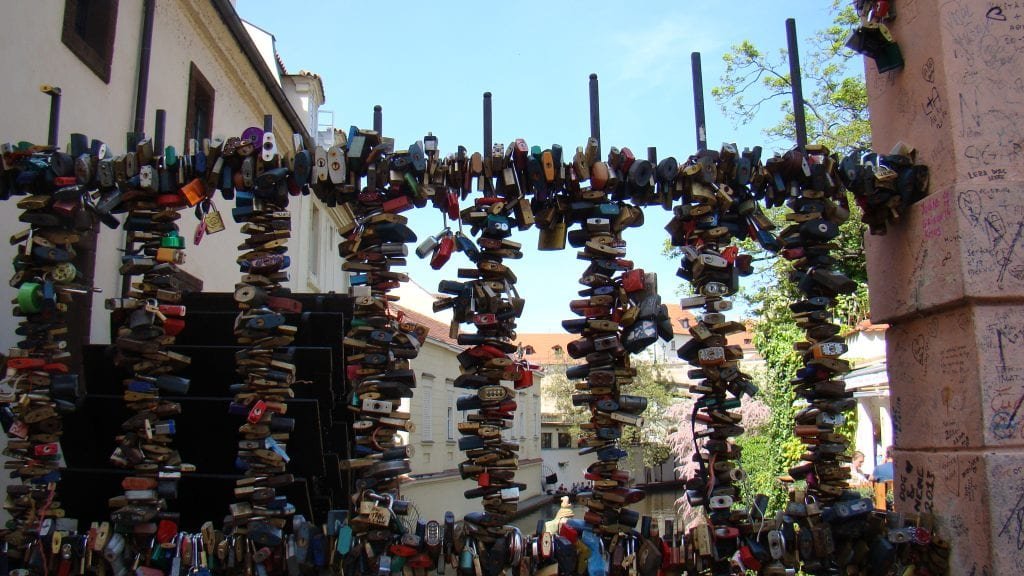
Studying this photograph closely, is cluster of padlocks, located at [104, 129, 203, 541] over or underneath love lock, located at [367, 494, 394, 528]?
over

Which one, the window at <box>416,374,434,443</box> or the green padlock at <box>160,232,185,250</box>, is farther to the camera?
the window at <box>416,374,434,443</box>

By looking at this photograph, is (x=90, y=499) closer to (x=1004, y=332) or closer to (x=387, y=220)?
(x=387, y=220)

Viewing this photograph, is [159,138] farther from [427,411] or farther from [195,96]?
[427,411]

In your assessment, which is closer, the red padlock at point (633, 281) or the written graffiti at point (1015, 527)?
the written graffiti at point (1015, 527)

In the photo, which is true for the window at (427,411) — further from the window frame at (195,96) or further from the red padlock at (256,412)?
the red padlock at (256,412)

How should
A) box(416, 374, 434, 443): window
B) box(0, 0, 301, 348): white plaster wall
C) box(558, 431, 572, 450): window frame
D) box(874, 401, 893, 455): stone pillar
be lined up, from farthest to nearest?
box(558, 431, 572, 450): window frame → box(416, 374, 434, 443): window → box(874, 401, 893, 455): stone pillar → box(0, 0, 301, 348): white plaster wall

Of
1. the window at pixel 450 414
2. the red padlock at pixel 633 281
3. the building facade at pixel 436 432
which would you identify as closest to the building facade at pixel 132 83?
the red padlock at pixel 633 281

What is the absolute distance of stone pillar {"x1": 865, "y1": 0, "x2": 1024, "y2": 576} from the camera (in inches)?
166

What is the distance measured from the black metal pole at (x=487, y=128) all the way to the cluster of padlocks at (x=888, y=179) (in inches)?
74.4

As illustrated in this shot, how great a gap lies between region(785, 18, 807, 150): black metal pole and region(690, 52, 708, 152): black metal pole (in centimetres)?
48

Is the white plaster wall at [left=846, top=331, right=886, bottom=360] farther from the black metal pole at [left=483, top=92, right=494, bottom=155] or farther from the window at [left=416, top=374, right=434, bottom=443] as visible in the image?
the black metal pole at [left=483, top=92, right=494, bottom=155]

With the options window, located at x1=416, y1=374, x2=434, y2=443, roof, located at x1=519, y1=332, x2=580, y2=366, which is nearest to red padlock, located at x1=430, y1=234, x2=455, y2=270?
window, located at x1=416, y1=374, x2=434, y2=443

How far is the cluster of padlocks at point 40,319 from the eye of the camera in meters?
4.54

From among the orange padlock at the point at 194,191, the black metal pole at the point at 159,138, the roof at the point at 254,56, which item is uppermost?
the roof at the point at 254,56
